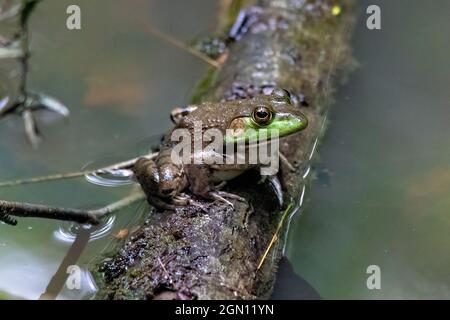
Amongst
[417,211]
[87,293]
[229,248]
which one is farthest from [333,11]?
[87,293]

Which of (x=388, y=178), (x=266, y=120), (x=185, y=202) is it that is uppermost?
(x=266, y=120)

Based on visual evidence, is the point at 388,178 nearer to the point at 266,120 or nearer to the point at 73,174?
the point at 266,120

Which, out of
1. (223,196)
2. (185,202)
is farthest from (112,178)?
(223,196)

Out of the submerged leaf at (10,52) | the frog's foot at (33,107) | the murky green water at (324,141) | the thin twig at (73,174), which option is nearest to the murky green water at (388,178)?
the murky green water at (324,141)

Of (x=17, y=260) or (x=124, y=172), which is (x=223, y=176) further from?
(x=17, y=260)

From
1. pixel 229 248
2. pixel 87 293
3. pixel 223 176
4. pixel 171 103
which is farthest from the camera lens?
pixel 171 103

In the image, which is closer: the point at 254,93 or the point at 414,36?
the point at 254,93

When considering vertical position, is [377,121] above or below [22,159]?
above

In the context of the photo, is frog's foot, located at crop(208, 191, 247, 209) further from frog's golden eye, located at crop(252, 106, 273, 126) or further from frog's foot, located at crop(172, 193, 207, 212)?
frog's golden eye, located at crop(252, 106, 273, 126)

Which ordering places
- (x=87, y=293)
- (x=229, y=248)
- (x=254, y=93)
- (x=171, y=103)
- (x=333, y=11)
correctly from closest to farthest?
1. (x=229, y=248)
2. (x=87, y=293)
3. (x=254, y=93)
4. (x=171, y=103)
5. (x=333, y=11)
